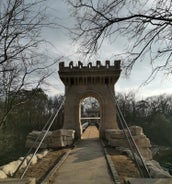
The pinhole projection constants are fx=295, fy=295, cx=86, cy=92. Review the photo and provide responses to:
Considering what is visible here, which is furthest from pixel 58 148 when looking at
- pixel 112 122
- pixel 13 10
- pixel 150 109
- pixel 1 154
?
pixel 150 109

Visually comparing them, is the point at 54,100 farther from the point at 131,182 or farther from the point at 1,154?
the point at 131,182

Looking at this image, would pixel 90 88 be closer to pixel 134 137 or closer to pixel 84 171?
pixel 134 137

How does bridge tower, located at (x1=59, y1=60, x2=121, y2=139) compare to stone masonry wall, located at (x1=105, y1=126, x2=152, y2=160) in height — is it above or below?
above

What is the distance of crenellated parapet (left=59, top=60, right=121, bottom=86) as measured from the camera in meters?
19.6

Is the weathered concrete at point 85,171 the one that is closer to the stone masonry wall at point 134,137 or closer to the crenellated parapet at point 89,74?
the stone masonry wall at point 134,137

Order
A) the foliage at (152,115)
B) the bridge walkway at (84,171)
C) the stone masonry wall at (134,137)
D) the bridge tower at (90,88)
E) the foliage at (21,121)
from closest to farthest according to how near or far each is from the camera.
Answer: the foliage at (21,121) < the bridge walkway at (84,171) < the stone masonry wall at (134,137) < the bridge tower at (90,88) < the foliage at (152,115)

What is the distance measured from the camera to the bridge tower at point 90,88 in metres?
19.5

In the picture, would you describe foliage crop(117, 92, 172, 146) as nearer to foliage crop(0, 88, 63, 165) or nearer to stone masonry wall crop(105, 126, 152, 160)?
foliage crop(0, 88, 63, 165)

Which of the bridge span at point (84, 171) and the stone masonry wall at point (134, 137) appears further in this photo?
the stone masonry wall at point (134, 137)

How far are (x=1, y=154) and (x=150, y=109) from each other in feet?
119

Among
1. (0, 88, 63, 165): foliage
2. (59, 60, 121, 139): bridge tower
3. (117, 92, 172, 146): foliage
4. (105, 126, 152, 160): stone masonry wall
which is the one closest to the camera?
(0, 88, 63, 165): foliage

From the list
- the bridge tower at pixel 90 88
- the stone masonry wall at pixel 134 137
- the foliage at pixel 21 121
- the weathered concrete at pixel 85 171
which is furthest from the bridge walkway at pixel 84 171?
the bridge tower at pixel 90 88

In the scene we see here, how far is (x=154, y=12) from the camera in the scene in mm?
4660

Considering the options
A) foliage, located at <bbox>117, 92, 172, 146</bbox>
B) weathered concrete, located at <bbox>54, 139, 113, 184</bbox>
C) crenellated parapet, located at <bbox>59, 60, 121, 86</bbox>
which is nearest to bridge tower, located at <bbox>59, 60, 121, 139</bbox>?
crenellated parapet, located at <bbox>59, 60, 121, 86</bbox>
